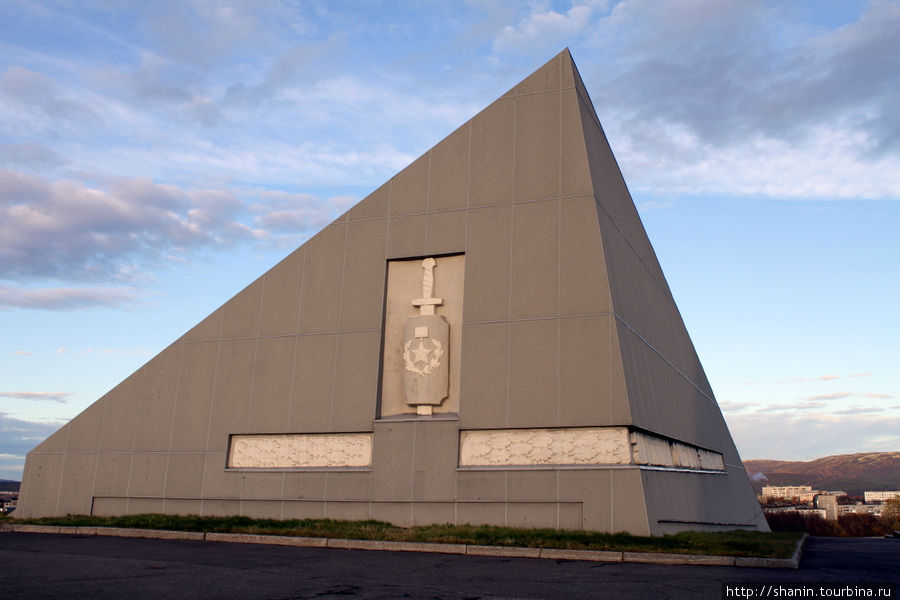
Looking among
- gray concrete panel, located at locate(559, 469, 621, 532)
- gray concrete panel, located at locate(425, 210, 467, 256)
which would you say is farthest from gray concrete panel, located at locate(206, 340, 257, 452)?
gray concrete panel, located at locate(559, 469, 621, 532)

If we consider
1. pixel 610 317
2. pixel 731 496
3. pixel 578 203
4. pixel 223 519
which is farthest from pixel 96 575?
pixel 731 496

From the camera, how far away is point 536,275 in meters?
18.0

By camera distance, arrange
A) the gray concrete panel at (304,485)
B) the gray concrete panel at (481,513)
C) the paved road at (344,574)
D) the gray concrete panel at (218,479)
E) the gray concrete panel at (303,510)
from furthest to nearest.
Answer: the gray concrete panel at (218,479)
the gray concrete panel at (304,485)
the gray concrete panel at (303,510)
the gray concrete panel at (481,513)
the paved road at (344,574)

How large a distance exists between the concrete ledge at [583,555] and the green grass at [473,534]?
0.28 m

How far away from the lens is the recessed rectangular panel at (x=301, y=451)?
18.7m

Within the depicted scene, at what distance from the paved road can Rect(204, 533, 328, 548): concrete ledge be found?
0.63 m

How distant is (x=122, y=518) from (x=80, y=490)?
318 centimetres

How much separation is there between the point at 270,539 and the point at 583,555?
635 cm

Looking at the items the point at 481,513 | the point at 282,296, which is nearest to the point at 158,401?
the point at 282,296

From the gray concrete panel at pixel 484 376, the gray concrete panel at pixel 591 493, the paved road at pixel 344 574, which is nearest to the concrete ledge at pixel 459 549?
the paved road at pixel 344 574

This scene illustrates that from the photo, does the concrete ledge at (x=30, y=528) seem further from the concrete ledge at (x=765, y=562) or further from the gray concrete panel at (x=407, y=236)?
the concrete ledge at (x=765, y=562)

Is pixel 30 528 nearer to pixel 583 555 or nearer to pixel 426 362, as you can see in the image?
pixel 426 362

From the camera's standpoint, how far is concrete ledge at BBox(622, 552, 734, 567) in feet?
38.0

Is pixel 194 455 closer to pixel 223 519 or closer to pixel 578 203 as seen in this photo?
pixel 223 519
